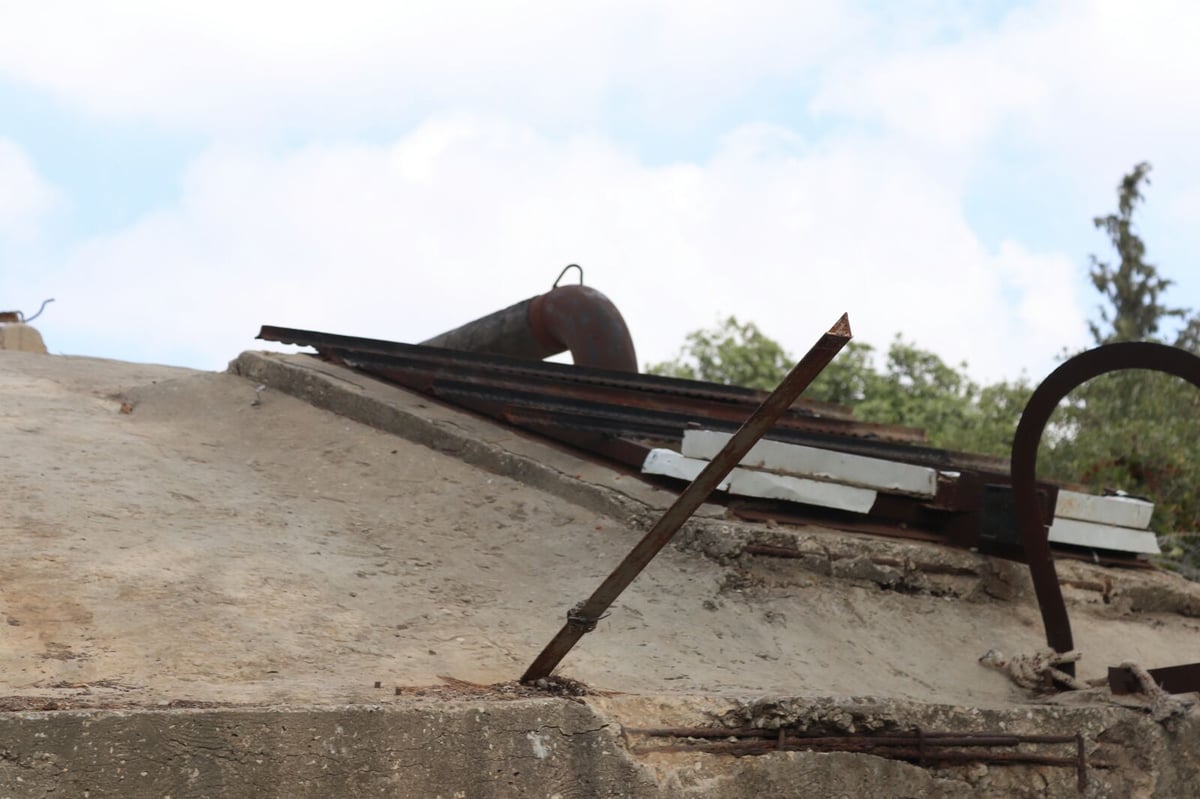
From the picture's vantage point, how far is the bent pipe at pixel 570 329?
6.74 meters

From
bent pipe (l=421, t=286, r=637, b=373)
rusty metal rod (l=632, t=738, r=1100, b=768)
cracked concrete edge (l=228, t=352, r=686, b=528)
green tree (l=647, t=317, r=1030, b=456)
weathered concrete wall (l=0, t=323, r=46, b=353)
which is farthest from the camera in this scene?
green tree (l=647, t=317, r=1030, b=456)

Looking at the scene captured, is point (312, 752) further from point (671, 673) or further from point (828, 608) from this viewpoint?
point (828, 608)

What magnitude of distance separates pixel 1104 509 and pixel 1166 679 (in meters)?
1.40

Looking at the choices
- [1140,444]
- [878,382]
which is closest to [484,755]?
[1140,444]

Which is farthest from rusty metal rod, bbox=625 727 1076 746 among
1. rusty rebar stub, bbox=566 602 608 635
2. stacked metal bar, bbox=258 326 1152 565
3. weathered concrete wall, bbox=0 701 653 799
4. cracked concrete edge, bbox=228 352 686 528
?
cracked concrete edge, bbox=228 352 686 528

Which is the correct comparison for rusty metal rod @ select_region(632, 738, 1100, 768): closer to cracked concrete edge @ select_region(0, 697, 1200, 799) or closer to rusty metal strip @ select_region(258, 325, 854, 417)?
cracked concrete edge @ select_region(0, 697, 1200, 799)

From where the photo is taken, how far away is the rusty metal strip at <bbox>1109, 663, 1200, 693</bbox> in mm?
3705

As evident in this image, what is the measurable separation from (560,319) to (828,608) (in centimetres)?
304

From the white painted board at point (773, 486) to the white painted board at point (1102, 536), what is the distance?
905 mm

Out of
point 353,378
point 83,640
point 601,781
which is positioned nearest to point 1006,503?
point 601,781

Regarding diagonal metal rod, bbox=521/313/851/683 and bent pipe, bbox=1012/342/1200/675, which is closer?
diagonal metal rod, bbox=521/313/851/683

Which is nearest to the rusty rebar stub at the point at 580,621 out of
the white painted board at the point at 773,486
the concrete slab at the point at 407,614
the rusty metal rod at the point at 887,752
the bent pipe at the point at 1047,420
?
the concrete slab at the point at 407,614

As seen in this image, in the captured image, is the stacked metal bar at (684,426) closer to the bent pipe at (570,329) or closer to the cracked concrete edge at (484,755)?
the bent pipe at (570,329)

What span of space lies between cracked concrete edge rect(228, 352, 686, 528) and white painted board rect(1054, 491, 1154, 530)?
176cm
